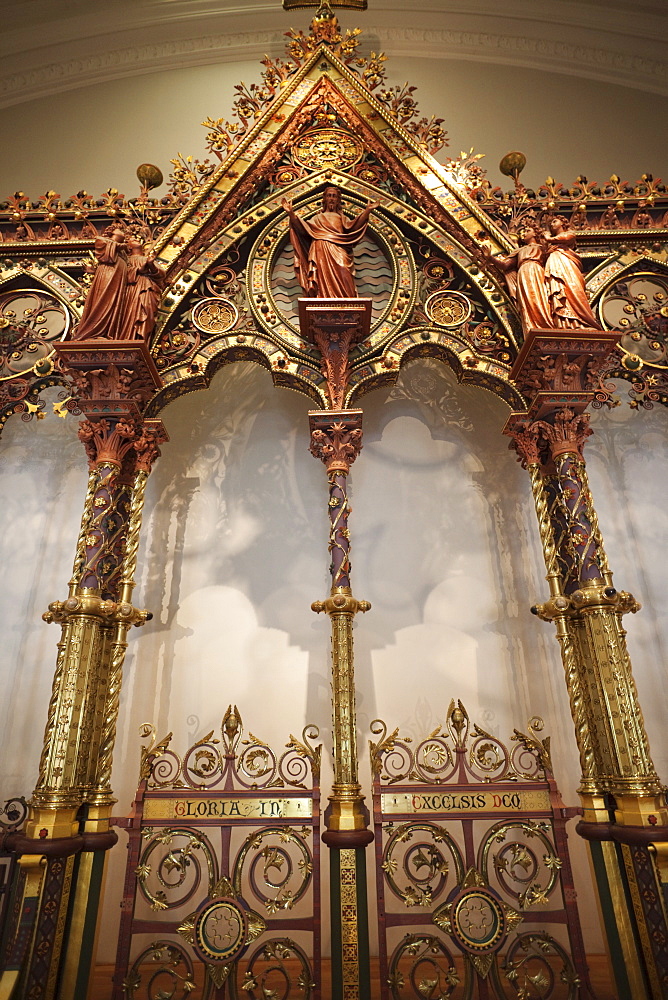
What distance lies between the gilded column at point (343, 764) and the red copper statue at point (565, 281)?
1881 mm

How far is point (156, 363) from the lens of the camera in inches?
213

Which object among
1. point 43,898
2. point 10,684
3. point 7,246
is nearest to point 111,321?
point 7,246

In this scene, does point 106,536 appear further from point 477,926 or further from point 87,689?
point 477,926

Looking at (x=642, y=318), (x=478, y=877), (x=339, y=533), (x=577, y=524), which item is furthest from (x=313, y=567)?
(x=642, y=318)

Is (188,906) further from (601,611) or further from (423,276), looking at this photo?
(423,276)

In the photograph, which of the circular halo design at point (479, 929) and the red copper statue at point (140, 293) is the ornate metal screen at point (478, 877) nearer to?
the circular halo design at point (479, 929)

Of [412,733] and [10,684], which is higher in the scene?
[10,684]

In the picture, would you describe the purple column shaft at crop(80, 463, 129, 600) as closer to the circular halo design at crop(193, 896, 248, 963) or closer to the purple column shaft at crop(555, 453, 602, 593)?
the circular halo design at crop(193, 896, 248, 963)

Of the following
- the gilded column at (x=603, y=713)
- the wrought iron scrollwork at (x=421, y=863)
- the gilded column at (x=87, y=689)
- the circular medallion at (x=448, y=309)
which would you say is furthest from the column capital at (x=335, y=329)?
the wrought iron scrollwork at (x=421, y=863)

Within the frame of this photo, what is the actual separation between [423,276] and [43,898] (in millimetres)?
5691

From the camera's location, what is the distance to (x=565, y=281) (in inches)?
204

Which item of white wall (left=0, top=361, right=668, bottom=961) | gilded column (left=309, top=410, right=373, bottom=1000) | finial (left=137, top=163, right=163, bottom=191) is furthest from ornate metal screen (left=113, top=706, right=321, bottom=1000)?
finial (left=137, top=163, right=163, bottom=191)

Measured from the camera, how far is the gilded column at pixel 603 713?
3719mm

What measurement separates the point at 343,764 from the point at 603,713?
1.82m
